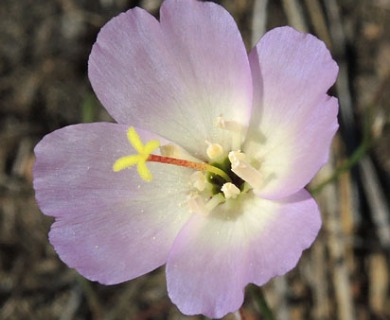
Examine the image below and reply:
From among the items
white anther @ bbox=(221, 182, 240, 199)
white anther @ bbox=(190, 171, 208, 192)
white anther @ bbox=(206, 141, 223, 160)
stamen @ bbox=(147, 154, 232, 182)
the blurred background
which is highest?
stamen @ bbox=(147, 154, 232, 182)

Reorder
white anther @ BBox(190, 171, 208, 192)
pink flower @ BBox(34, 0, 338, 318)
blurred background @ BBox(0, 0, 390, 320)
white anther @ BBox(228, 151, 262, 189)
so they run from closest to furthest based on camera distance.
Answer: pink flower @ BBox(34, 0, 338, 318) → white anther @ BBox(228, 151, 262, 189) → white anther @ BBox(190, 171, 208, 192) → blurred background @ BBox(0, 0, 390, 320)

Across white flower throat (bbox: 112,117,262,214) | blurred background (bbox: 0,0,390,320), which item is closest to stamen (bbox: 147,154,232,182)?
white flower throat (bbox: 112,117,262,214)

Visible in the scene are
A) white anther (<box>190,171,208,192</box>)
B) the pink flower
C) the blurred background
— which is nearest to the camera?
the pink flower

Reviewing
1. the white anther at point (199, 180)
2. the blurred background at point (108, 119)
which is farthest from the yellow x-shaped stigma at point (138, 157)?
the blurred background at point (108, 119)

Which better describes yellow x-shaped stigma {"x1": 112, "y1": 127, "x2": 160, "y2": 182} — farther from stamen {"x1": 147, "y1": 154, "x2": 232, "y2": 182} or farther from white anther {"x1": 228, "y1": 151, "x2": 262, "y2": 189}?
white anther {"x1": 228, "y1": 151, "x2": 262, "y2": 189}

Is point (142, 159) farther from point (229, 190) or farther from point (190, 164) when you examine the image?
point (229, 190)

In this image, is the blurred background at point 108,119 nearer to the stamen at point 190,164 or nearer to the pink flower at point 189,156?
the pink flower at point 189,156

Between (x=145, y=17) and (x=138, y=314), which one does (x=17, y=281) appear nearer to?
(x=138, y=314)
